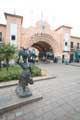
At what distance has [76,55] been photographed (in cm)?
3153

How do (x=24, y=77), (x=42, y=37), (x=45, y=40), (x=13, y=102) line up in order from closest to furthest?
(x=13, y=102) < (x=24, y=77) < (x=42, y=37) < (x=45, y=40)

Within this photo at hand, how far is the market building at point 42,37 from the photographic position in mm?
23078

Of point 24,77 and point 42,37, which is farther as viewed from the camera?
point 42,37

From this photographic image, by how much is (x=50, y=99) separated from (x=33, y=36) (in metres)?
20.8

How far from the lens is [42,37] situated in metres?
26.0

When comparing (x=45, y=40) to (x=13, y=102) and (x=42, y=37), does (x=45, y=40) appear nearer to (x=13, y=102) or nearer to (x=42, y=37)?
(x=42, y=37)

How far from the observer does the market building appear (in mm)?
23078

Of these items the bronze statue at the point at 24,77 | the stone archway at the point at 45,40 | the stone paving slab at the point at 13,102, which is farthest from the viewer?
the stone archway at the point at 45,40

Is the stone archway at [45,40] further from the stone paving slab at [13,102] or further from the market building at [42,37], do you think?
the stone paving slab at [13,102]

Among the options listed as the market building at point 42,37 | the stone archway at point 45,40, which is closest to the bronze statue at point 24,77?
the market building at point 42,37

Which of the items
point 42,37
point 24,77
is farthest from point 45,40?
point 24,77

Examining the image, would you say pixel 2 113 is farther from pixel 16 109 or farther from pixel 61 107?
pixel 61 107

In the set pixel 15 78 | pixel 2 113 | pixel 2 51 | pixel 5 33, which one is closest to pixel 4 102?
Answer: pixel 2 113

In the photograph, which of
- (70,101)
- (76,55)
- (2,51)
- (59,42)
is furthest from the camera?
(76,55)
